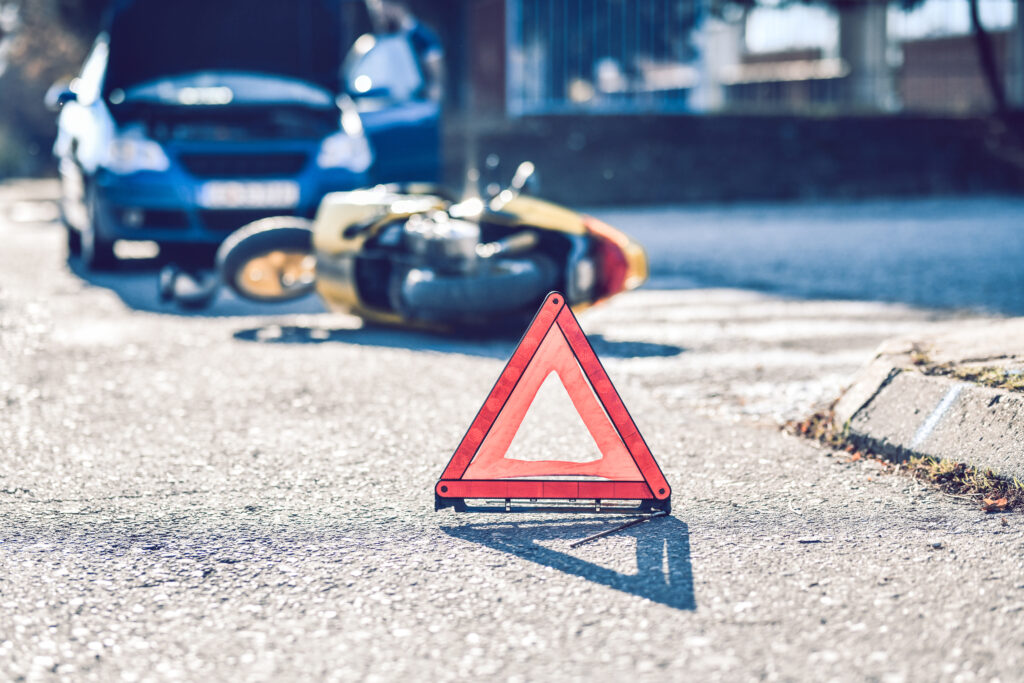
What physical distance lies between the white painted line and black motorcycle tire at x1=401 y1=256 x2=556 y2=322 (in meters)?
2.89

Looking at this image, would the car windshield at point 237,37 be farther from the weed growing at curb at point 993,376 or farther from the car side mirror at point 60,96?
the weed growing at curb at point 993,376

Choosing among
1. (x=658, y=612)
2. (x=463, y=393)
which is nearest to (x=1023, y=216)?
(x=463, y=393)

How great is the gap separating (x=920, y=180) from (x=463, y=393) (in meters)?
15.4

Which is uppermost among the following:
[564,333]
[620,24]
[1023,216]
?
[620,24]

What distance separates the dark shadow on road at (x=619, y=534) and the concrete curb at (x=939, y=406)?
1.02 m

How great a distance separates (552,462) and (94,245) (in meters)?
7.28

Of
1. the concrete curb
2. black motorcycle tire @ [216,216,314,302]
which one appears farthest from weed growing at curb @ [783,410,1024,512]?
black motorcycle tire @ [216,216,314,302]

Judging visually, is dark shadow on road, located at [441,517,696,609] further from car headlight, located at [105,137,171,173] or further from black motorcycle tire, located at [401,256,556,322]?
car headlight, located at [105,137,171,173]

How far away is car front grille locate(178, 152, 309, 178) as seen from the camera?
972cm

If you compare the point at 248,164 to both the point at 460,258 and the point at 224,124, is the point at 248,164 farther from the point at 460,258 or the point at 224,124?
the point at 460,258

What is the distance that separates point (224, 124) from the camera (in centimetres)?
1002

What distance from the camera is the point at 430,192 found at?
25.4 feet

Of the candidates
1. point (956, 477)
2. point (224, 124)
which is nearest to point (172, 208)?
point (224, 124)

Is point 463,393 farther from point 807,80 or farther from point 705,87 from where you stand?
point 807,80
